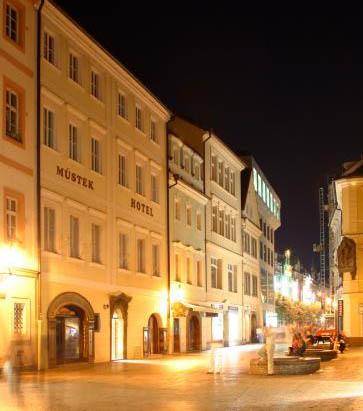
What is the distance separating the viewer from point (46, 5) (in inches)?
1268

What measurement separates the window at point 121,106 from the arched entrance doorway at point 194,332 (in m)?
14.1

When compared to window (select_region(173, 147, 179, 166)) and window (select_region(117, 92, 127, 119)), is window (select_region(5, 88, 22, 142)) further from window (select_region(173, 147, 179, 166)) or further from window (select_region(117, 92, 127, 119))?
window (select_region(173, 147, 179, 166))

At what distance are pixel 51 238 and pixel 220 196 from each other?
2788 cm

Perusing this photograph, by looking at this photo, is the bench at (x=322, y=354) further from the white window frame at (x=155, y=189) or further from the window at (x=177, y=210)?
the window at (x=177, y=210)

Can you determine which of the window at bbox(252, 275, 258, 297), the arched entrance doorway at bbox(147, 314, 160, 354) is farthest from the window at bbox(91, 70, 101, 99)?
the window at bbox(252, 275, 258, 297)

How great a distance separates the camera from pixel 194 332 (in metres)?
52.0

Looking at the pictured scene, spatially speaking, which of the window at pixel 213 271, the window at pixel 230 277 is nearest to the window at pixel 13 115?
the window at pixel 213 271

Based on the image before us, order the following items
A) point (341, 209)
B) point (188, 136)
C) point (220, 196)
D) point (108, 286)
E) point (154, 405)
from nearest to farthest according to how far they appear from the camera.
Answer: point (154, 405) → point (108, 286) → point (188, 136) → point (220, 196) → point (341, 209)

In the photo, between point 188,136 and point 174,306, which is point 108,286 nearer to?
point 174,306

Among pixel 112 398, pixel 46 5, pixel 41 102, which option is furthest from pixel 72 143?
pixel 112 398

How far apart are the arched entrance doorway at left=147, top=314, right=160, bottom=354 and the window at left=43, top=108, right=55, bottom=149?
14.0 m

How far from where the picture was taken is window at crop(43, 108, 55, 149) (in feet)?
107

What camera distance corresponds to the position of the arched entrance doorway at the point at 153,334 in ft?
145

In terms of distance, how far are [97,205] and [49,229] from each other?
505 centimetres
